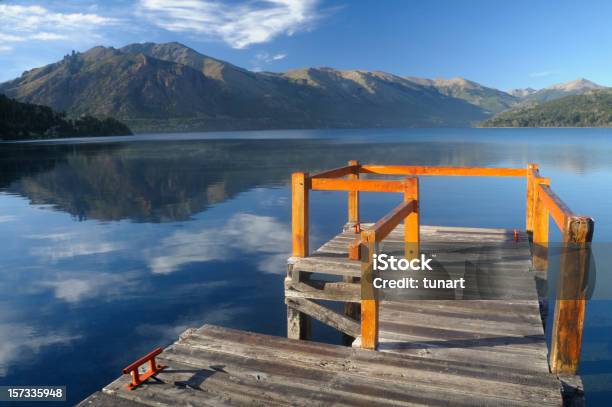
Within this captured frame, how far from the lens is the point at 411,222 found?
8.12 m

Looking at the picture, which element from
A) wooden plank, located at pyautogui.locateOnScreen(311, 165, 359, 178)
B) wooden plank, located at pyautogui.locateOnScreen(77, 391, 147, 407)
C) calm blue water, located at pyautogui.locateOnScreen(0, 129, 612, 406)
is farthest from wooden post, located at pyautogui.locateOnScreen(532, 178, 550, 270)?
wooden plank, located at pyautogui.locateOnScreen(77, 391, 147, 407)

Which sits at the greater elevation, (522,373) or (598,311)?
(522,373)

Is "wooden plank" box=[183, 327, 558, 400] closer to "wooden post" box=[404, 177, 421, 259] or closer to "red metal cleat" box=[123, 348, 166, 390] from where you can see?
"red metal cleat" box=[123, 348, 166, 390]

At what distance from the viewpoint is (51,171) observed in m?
55.1

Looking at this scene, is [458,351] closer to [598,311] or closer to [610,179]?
[598,311]

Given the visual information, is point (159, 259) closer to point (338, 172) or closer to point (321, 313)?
point (338, 172)

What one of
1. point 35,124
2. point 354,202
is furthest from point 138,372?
point 35,124

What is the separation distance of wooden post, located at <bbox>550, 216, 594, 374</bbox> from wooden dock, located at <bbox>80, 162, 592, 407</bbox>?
0.4 inches

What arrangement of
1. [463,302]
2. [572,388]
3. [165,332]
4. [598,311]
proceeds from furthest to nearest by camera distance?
1. [598,311]
2. [165,332]
3. [463,302]
4. [572,388]

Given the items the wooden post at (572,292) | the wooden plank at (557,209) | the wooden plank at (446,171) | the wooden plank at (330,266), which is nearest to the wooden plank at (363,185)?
the wooden plank at (330,266)

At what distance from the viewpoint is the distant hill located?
156 meters

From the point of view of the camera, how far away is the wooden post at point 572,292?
4.95m

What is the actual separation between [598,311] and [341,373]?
10086 mm

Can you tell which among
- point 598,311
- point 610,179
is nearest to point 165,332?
point 598,311
